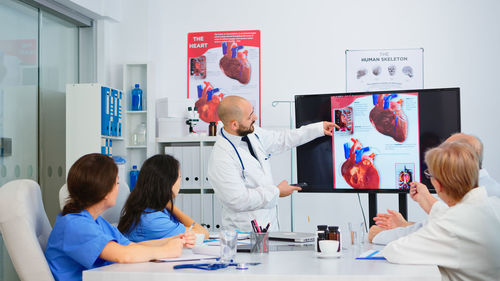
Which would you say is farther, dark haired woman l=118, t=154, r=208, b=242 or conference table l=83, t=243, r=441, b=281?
dark haired woman l=118, t=154, r=208, b=242

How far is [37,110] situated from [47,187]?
2.14ft

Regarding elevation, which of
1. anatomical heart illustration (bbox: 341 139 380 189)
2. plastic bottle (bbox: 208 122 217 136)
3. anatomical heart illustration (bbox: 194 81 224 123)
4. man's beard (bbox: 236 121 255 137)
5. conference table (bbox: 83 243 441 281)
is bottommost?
conference table (bbox: 83 243 441 281)

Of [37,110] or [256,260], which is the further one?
[37,110]

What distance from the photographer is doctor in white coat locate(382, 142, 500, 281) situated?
178 cm

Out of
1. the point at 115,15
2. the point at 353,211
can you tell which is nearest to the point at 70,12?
the point at 115,15

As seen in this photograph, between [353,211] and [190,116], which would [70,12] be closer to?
[190,116]

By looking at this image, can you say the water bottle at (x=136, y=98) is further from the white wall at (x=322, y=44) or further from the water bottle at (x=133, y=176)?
the water bottle at (x=133, y=176)

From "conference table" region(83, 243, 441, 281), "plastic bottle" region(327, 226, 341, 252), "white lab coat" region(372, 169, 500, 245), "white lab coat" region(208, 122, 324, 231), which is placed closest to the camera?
"conference table" region(83, 243, 441, 281)

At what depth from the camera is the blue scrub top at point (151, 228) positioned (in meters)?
2.44

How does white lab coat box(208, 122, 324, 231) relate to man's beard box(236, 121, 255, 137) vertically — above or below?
below

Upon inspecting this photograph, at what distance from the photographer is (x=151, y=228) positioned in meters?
2.44

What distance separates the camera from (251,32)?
16.7ft

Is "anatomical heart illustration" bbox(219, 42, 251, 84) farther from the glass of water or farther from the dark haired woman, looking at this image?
the glass of water

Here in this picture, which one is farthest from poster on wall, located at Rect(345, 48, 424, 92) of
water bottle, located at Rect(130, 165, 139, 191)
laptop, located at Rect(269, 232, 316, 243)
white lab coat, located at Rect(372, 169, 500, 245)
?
laptop, located at Rect(269, 232, 316, 243)
